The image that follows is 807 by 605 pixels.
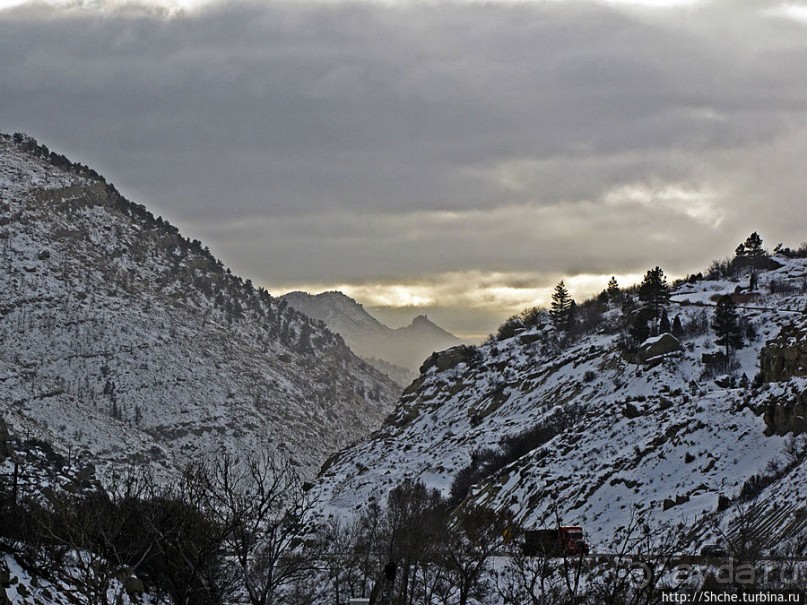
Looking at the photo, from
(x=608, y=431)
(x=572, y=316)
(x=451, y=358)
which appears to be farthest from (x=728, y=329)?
(x=451, y=358)

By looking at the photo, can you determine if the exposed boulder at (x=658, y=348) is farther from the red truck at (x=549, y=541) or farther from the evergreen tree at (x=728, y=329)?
the red truck at (x=549, y=541)

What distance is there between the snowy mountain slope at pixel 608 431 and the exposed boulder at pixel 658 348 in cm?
102

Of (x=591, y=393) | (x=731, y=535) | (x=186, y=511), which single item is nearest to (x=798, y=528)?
(x=731, y=535)

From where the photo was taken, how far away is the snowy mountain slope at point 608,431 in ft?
171

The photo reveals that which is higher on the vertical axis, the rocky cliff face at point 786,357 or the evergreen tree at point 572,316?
the evergreen tree at point 572,316

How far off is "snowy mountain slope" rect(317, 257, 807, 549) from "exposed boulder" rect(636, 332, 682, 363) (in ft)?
3.35

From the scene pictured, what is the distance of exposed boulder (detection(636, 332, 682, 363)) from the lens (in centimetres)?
8800

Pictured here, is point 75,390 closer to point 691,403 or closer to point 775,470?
point 691,403

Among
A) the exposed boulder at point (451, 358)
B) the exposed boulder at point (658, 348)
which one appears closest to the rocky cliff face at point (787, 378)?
the exposed boulder at point (658, 348)

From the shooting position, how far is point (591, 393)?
8794cm

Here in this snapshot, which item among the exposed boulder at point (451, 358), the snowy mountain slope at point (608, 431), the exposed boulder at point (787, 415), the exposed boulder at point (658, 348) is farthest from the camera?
the exposed boulder at point (451, 358)

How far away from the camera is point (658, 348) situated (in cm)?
8850

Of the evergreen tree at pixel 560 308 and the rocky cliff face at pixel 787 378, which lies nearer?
the rocky cliff face at pixel 787 378

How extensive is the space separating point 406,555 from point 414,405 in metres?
79.9
